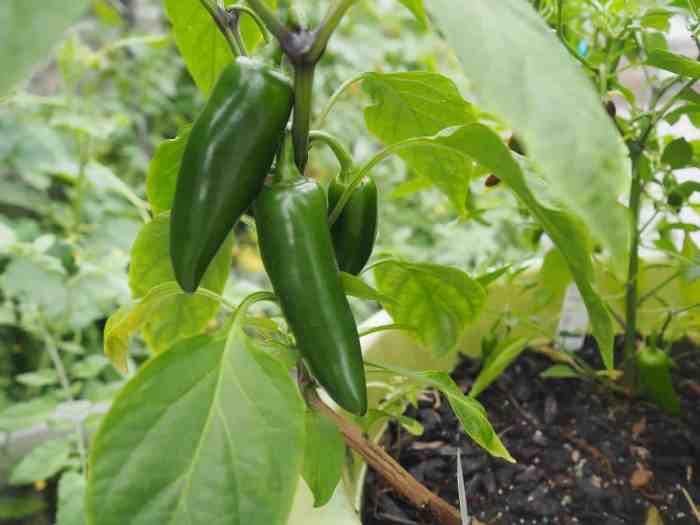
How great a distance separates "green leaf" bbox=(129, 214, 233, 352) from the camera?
55cm

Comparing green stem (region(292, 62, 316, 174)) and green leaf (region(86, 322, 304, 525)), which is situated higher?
green stem (region(292, 62, 316, 174))

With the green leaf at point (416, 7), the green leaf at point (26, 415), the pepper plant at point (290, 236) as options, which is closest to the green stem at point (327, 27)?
the pepper plant at point (290, 236)

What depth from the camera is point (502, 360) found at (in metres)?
0.64

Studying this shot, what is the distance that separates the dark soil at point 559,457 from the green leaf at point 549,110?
1.43ft

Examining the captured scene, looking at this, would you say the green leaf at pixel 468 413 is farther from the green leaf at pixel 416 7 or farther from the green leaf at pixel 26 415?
the green leaf at pixel 26 415

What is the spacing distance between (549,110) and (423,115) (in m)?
0.33

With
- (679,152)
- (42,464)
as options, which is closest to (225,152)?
(679,152)

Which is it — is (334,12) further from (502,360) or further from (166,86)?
(166,86)

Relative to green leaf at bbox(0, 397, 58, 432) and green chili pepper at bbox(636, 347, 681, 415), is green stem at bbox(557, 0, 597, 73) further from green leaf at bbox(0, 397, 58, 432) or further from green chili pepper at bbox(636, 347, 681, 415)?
green leaf at bbox(0, 397, 58, 432)

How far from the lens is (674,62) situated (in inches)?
18.9

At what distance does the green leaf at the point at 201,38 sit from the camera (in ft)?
1.66

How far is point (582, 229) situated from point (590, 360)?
0.55m

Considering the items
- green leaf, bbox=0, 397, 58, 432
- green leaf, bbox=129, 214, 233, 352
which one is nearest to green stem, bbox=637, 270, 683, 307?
green leaf, bbox=129, 214, 233, 352

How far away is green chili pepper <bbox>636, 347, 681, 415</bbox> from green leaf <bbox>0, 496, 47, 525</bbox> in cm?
107
